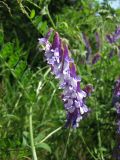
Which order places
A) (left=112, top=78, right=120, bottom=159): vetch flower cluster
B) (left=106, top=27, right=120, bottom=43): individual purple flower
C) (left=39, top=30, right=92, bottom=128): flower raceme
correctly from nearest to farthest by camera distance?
(left=39, top=30, right=92, bottom=128): flower raceme < (left=112, top=78, right=120, bottom=159): vetch flower cluster < (left=106, top=27, right=120, bottom=43): individual purple flower

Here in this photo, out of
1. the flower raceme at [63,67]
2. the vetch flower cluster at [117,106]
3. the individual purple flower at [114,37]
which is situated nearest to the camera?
the flower raceme at [63,67]

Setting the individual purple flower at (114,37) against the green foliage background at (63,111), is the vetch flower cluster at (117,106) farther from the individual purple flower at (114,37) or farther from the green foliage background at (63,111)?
the individual purple flower at (114,37)

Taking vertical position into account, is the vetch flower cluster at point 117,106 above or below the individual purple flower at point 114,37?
below

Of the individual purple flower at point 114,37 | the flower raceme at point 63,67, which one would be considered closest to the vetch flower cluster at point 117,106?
the flower raceme at point 63,67

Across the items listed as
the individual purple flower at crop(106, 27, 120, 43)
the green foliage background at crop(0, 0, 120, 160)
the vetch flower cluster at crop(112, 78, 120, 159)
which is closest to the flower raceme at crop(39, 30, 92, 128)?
the green foliage background at crop(0, 0, 120, 160)

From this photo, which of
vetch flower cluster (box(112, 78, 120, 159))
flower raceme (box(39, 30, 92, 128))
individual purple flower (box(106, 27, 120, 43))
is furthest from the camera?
individual purple flower (box(106, 27, 120, 43))

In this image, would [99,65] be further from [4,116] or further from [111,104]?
[4,116]

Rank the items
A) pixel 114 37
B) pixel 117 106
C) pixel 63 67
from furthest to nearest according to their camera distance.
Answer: pixel 114 37, pixel 117 106, pixel 63 67

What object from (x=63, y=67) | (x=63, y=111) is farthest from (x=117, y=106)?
(x=63, y=67)

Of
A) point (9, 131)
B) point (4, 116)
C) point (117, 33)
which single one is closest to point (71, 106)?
point (4, 116)

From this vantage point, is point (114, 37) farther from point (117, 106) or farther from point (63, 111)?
point (117, 106)

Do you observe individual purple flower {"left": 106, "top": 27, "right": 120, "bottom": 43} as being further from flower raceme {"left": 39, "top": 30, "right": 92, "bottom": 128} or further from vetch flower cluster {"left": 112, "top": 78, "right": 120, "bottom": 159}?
flower raceme {"left": 39, "top": 30, "right": 92, "bottom": 128}
